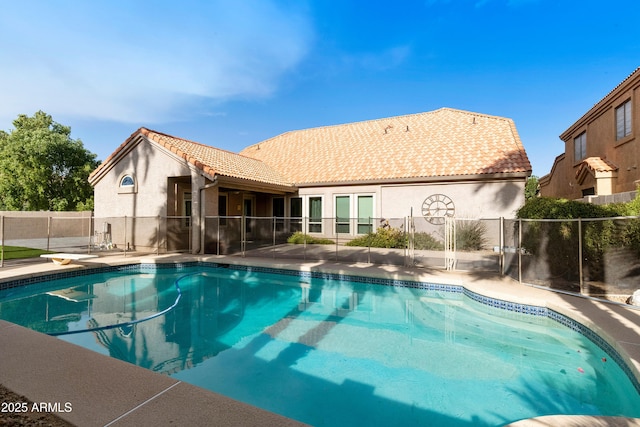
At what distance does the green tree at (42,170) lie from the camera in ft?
84.4

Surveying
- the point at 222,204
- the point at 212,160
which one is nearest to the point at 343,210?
the point at 222,204

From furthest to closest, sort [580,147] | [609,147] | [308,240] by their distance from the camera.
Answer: [580,147] < [308,240] < [609,147]

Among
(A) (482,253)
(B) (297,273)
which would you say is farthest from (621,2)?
(B) (297,273)

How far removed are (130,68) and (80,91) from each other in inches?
187

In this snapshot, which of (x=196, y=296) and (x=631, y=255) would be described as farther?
(x=196, y=296)

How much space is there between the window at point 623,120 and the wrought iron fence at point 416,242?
8.73m

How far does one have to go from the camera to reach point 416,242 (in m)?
14.3

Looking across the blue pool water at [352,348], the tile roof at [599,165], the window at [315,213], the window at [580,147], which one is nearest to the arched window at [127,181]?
the blue pool water at [352,348]

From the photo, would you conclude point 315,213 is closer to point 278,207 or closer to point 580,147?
point 278,207

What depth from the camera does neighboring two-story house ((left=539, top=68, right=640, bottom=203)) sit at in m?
14.2

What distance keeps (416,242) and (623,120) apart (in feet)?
42.1

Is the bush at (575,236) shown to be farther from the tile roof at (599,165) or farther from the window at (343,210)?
the tile roof at (599,165)

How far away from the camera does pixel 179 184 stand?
15.4m

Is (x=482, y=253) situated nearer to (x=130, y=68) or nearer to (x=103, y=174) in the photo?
(x=130, y=68)
